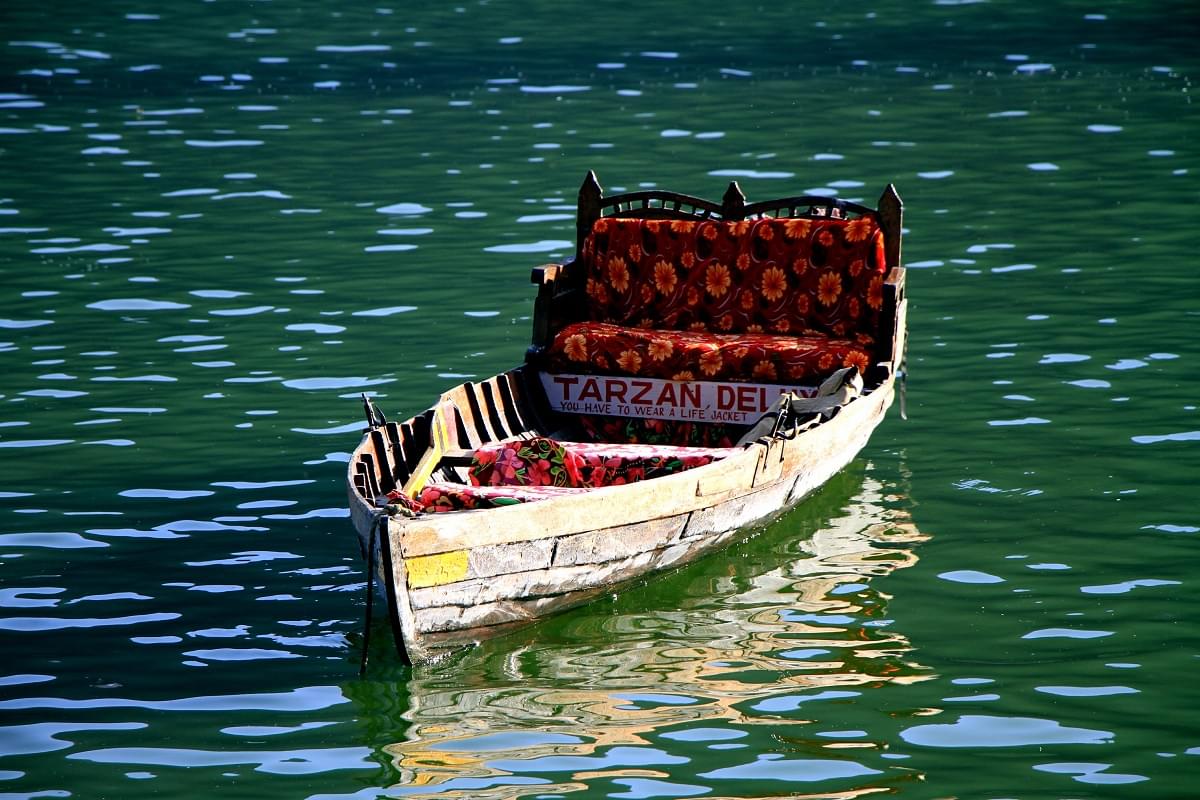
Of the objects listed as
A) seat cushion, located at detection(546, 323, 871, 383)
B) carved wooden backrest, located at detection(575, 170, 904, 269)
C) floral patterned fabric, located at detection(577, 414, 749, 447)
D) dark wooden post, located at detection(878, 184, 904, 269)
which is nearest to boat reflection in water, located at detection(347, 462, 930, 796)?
floral patterned fabric, located at detection(577, 414, 749, 447)

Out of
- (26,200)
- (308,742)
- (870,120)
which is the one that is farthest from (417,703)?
(870,120)

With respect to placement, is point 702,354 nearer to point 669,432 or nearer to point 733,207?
point 669,432

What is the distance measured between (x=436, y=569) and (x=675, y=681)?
1309mm

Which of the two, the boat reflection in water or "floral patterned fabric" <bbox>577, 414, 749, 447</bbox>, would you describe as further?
"floral patterned fabric" <bbox>577, 414, 749, 447</bbox>

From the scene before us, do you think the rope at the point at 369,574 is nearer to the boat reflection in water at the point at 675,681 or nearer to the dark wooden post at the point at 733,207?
the boat reflection in water at the point at 675,681

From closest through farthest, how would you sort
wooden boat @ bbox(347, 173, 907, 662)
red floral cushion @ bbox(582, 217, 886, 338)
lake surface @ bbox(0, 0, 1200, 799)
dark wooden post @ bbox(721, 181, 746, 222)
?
lake surface @ bbox(0, 0, 1200, 799)
wooden boat @ bbox(347, 173, 907, 662)
red floral cushion @ bbox(582, 217, 886, 338)
dark wooden post @ bbox(721, 181, 746, 222)

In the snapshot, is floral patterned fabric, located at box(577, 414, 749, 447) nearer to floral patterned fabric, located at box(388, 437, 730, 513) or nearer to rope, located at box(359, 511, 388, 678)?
floral patterned fabric, located at box(388, 437, 730, 513)

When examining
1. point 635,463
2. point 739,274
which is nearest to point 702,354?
point 739,274

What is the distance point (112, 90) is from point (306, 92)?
3032 mm

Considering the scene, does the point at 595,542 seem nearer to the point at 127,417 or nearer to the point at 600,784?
the point at 600,784

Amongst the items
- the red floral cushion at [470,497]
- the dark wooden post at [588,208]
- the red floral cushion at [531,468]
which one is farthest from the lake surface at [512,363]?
the dark wooden post at [588,208]

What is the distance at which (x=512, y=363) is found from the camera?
14.5 meters

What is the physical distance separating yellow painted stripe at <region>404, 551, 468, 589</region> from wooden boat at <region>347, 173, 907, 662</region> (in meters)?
0.01

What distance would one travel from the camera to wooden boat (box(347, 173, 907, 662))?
8.67 meters
